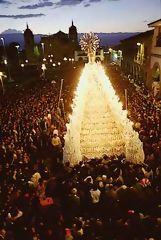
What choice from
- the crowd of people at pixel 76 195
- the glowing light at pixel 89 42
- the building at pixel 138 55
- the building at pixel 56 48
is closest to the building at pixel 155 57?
the building at pixel 138 55

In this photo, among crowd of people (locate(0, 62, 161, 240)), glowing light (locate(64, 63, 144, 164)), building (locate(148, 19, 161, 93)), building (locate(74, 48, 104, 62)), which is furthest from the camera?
building (locate(74, 48, 104, 62))

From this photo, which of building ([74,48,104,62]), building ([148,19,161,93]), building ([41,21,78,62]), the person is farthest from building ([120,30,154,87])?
building ([41,21,78,62])

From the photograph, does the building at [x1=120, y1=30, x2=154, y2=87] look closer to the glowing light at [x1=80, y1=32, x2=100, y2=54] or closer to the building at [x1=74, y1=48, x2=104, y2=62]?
the glowing light at [x1=80, y1=32, x2=100, y2=54]

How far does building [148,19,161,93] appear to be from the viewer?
106ft

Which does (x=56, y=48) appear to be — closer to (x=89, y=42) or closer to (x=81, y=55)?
(x=81, y=55)

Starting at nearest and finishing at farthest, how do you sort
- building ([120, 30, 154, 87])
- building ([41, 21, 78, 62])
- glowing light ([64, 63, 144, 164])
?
glowing light ([64, 63, 144, 164]) → building ([120, 30, 154, 87]) → building ([41, 21, 78, 62])

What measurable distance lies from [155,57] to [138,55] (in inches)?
438

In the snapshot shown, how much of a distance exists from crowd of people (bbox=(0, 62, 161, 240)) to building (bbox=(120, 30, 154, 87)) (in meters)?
23.5

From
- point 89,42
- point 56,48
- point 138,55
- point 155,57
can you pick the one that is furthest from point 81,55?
point 89,42

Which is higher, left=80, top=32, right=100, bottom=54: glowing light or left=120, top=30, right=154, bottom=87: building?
left=80, top=32, right=100, bottom=54: glowing light

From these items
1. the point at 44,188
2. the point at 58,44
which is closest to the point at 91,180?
the point at 44,188

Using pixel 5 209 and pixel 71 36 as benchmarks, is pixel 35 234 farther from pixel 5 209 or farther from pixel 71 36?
pixel 71 36

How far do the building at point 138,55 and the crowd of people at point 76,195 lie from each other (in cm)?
2350

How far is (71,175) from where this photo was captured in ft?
42.9
